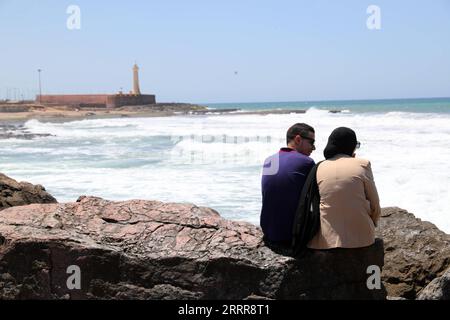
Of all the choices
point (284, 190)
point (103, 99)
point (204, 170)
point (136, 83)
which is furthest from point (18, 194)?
point (136, 83)

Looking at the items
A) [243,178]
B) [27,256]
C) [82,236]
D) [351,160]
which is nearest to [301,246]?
[351,160]

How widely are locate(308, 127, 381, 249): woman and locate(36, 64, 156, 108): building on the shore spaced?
264 feet

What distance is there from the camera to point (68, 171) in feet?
52.2

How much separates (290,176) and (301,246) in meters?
0.48

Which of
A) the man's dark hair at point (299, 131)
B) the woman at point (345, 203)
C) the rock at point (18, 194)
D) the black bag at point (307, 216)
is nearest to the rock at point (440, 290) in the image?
the woman at point (345, 203)

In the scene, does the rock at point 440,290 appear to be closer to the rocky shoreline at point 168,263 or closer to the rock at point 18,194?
the rocky shoreline at point 168,263

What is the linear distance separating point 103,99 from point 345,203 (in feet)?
278

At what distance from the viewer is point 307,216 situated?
12.2ft

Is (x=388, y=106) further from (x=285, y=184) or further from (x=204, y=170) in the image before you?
(x=285, y=184)

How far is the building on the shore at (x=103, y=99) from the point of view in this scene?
3273 inches

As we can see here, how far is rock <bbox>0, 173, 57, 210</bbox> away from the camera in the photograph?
7074 millimetres
